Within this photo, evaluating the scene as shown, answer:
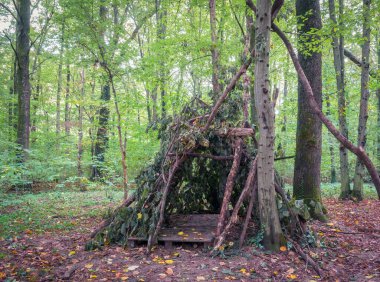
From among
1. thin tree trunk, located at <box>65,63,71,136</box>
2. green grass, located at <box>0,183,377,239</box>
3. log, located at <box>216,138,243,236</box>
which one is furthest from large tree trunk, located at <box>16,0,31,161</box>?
log, located at <box>216,138,243,236</box>

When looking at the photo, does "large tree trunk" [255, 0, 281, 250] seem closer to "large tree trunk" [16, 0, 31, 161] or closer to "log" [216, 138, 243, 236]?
"log" [216, 138, 243, 236]

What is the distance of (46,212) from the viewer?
7082mm

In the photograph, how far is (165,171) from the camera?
486 cm

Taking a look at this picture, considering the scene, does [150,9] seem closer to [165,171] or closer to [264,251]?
[165,171]

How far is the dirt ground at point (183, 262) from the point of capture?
3340 mm

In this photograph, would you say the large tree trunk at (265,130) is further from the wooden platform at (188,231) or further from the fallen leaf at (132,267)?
the fallen leaf at (132,267)

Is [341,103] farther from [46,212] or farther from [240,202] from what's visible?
[46,212]

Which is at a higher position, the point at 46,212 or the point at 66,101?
the point at 66,101

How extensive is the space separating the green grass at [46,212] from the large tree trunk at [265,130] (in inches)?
146

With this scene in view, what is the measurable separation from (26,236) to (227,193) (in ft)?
11.3

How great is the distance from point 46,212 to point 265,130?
5.62 metres

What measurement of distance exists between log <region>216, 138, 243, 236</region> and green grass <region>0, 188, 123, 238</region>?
121 inches

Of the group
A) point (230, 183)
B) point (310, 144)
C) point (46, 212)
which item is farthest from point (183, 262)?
point (46, 212)

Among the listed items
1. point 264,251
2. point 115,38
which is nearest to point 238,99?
point 264,251
